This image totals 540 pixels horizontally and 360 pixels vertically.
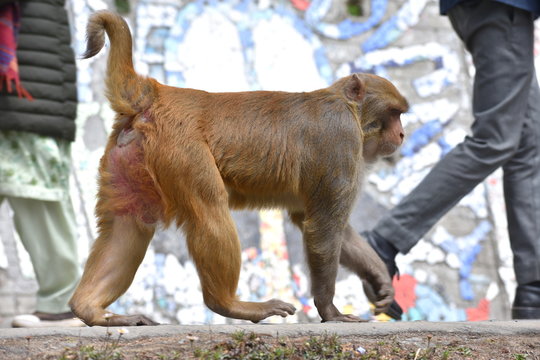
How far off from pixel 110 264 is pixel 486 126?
2208 mm

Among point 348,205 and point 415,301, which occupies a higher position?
point 348,205

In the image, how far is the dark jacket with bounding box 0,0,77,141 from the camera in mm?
4664

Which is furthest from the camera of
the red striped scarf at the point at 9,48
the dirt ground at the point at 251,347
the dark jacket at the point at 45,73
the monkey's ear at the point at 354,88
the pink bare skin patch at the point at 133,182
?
the dark jacket at the point at 45,73

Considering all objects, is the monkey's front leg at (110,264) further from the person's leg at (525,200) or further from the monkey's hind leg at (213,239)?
the person's leg at (525,200)

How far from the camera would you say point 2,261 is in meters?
6.32

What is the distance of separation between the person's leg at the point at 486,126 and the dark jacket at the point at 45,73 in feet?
6.15

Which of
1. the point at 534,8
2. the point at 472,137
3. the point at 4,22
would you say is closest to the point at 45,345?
the point at 4,22

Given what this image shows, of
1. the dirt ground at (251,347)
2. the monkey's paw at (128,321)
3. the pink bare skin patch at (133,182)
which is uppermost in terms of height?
the pink bare skin patch at (133,182)

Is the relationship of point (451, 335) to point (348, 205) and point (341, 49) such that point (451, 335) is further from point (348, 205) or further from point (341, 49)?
point (341, 49)

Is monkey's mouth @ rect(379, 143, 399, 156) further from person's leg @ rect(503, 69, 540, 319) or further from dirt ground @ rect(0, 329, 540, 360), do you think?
dirt ground @ rect(0, 329, 540, 360)

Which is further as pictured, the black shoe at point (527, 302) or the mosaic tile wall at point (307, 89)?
the mosaic tile wall at point (307, 89)

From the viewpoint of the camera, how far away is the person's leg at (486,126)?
15.5 ft

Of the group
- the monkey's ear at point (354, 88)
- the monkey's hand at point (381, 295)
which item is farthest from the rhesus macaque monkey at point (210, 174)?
the monkey's hand at point (381, 295)

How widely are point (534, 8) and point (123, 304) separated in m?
3.62
